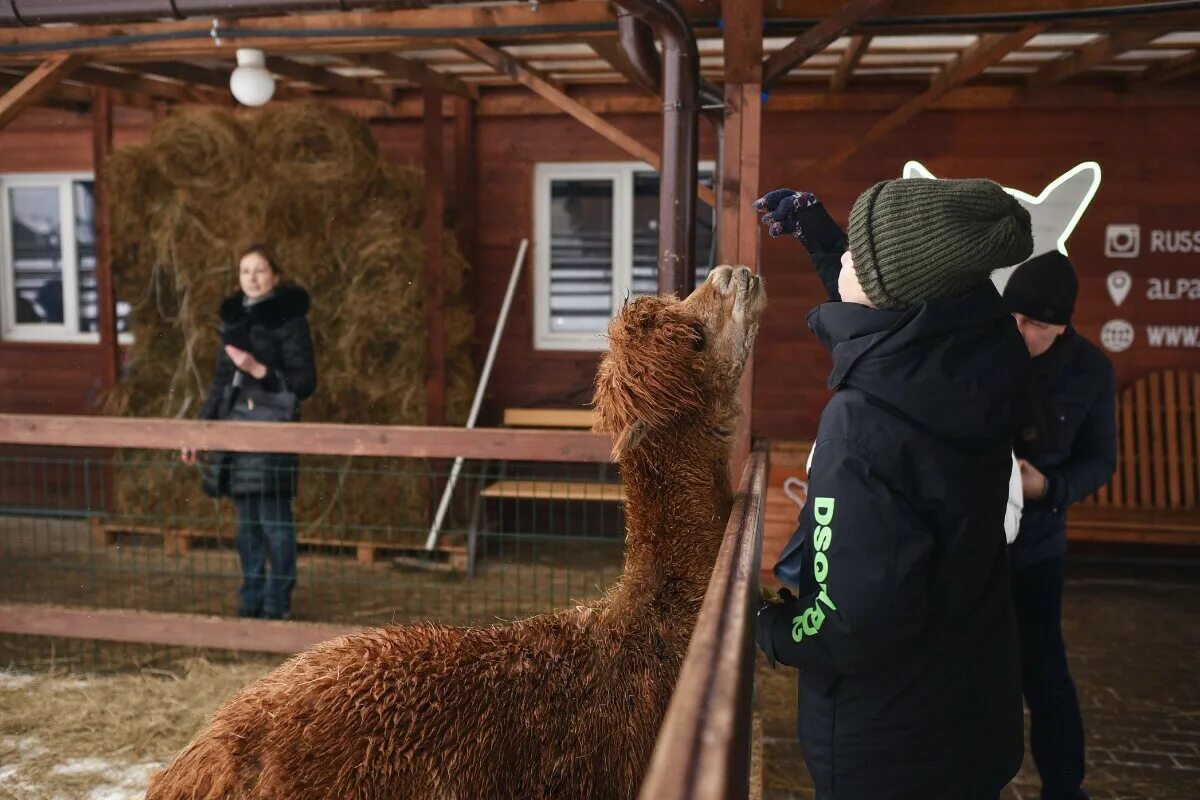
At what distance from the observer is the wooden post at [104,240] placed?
305 inches

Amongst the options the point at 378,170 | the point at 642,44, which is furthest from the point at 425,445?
the point at 378,170

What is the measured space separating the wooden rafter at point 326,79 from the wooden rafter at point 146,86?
111 centimetres

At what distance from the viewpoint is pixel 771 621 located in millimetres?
1745

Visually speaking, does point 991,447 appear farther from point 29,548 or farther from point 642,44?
point 29,548

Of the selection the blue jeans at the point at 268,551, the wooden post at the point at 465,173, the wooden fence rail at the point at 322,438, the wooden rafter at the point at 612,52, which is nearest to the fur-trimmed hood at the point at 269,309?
the blue jeans at the point at 268,551

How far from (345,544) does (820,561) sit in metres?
6.04

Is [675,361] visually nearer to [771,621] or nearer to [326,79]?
[771,621]

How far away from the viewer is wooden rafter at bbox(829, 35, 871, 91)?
5818 millimetres

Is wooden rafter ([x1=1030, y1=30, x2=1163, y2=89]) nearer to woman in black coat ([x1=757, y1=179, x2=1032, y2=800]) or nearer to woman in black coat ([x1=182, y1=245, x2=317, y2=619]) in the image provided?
woman in black coat ([x1=757, y1=179, x2=1032, y2=800])

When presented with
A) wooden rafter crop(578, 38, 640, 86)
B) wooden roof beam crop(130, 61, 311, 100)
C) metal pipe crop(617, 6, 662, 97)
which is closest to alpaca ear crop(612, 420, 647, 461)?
metal pipe crop(617, 6, 662, 97)

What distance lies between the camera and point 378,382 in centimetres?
734

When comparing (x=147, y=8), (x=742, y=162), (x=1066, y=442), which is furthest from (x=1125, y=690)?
(x=147, y=8)

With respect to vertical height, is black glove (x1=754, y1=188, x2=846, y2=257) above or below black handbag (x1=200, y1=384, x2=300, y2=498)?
above

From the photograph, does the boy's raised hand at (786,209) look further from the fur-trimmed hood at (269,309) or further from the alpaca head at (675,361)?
the fur-trimmed hood at (269,309)
